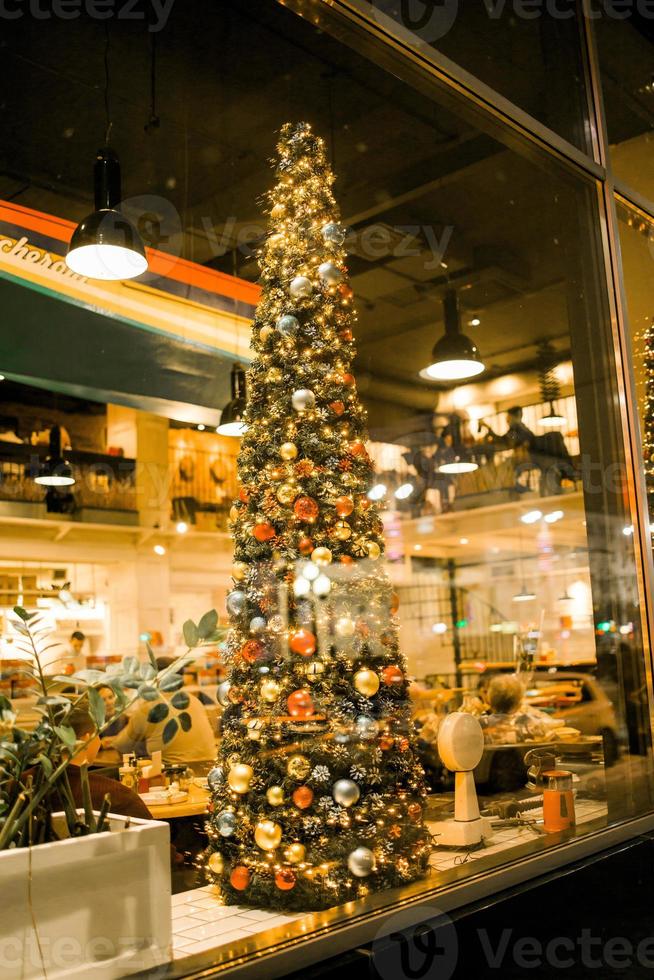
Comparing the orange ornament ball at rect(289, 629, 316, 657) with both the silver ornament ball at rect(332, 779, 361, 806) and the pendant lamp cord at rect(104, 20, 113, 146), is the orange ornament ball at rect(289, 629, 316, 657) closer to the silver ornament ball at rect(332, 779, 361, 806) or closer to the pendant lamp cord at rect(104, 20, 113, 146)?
the silver ornament ball at rect(332, 779, 361, 806)

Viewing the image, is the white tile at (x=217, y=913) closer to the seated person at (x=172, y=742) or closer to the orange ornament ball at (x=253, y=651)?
the orange ornament ball at (x=253, y=651)

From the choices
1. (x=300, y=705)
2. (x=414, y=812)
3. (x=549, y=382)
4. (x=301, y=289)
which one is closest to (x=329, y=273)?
(x=301, y=289)

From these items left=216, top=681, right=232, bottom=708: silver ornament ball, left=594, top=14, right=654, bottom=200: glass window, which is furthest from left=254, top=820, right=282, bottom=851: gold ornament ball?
left=594, top=14, right=654, bottom=200: glass window

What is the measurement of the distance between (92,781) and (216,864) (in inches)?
15.2

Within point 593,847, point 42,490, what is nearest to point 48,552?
point 42,490

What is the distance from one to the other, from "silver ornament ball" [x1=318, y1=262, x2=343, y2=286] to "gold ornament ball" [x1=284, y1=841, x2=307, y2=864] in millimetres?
1544

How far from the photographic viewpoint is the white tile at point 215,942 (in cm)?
156

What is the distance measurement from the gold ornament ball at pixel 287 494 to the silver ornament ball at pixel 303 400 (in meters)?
0.22

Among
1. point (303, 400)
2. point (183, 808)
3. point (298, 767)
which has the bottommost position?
point (183, 808)

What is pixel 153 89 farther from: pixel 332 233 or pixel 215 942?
pixel 215 942

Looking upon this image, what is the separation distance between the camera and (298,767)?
2.22 m

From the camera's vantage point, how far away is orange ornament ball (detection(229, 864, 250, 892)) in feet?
7.03

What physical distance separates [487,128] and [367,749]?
6.54 feet

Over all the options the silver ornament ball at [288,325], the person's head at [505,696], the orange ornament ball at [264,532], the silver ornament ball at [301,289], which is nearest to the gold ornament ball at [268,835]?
the orange ornament ball at [264,532]
